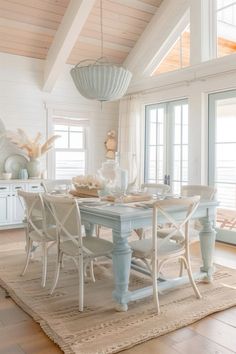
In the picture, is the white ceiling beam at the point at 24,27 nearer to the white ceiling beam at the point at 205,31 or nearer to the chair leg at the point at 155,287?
the white ceiling beam at the point at 205,31

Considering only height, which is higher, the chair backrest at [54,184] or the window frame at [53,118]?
the window frame at [53,118]

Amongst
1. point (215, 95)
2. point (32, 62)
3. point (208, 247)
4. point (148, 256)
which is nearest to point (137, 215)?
point (148, 256)

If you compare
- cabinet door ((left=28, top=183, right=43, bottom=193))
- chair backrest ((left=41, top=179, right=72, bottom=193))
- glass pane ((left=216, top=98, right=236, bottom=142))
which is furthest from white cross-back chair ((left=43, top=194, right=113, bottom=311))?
cabinet door ((left=28, top=183, right=43, bottom=193))

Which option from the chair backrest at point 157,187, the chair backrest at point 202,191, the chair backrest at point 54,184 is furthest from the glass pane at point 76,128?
the chair backrest at point 202,191

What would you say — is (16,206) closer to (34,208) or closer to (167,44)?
(34,208)

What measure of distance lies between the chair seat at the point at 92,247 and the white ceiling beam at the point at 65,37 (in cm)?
354

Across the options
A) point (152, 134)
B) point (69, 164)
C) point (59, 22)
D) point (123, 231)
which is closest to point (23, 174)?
point (69, 164)

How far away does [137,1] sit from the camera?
19.1 feet

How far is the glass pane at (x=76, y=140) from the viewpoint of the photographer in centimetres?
705

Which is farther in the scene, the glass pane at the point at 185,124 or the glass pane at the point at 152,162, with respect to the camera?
the glass pane at the point at 152,162

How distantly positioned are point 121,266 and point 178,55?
14.6ft

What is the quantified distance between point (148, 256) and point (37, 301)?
1.04 metres

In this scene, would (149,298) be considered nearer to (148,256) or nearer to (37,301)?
(148,256)

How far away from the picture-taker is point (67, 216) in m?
2.96
